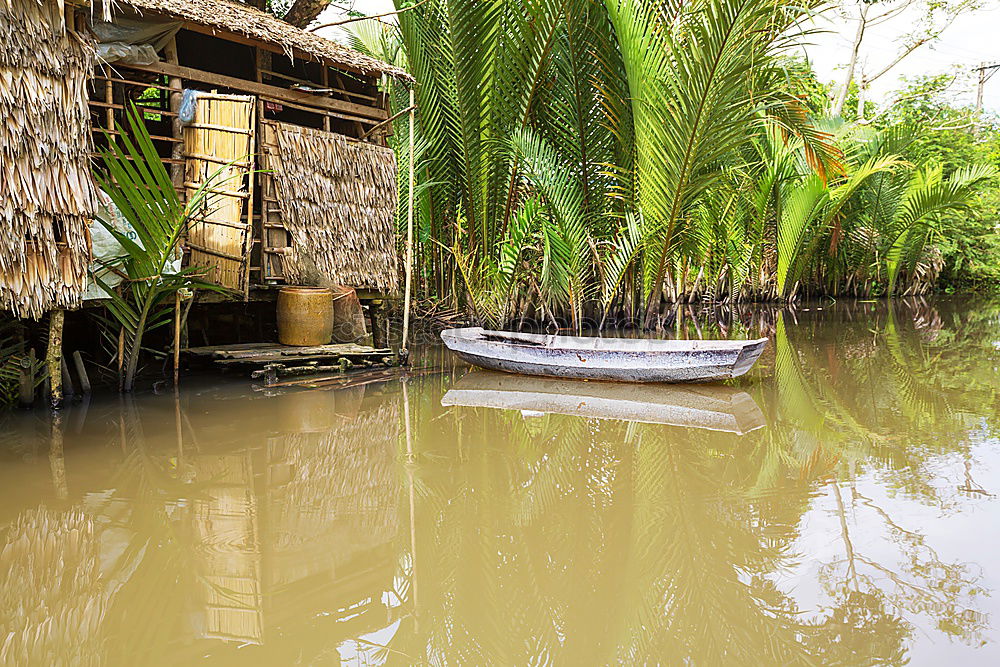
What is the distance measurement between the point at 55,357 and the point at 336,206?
3.11 m

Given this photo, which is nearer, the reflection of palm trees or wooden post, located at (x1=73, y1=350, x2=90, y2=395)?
the reflection of palm trees

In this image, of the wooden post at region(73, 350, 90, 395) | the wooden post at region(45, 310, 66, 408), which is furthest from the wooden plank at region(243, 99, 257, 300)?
the wooden post at region(45, 310, 66, 408)

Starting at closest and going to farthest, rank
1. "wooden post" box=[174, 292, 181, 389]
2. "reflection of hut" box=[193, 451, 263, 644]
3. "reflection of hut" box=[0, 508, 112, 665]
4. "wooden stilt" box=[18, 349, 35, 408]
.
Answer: "reflection of hut" box=[0, 508, 112, 665] → "reflection of hut" box=[193, 451, 263, 644] → "wooden stilt" box=[18, 349, 35, 408] → "wooden post" box=[174, 292, 181, 389]

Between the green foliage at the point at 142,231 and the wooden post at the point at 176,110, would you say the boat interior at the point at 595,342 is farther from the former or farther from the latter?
the wooden post at the point at 176,110

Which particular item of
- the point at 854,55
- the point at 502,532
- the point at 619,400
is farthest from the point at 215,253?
the point at 854,55

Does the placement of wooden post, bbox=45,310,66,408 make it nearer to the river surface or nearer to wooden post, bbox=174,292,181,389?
the river surface

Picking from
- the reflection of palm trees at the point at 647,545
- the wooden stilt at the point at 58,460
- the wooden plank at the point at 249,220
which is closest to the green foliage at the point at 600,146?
the wooden plank at the point at 249,220

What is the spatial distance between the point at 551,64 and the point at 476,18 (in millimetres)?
992

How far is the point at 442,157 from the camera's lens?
1038 centimetres

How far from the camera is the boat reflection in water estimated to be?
5.66 metres

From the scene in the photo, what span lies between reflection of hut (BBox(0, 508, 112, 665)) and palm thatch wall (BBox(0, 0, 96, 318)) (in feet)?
7.36

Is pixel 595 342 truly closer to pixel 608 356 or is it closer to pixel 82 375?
pixel 608 356

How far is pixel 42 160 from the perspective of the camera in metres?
5.36

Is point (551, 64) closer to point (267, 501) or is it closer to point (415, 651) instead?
point (267, 501)
